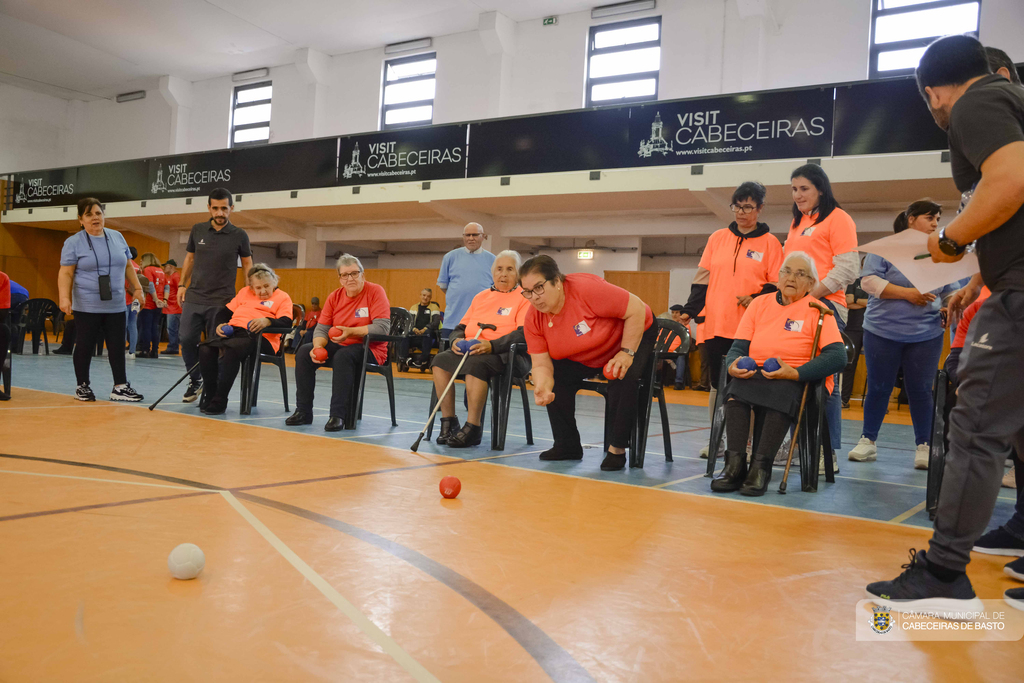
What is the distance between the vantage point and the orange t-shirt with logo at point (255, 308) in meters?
4.75

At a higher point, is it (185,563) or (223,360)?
(223,360)

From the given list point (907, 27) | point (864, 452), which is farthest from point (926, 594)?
point (907, 27)

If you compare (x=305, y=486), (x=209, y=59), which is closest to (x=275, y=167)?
(x=209, y=59)

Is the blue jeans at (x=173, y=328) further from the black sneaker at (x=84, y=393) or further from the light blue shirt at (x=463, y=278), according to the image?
the light blue shirt at (x=463, y=278)

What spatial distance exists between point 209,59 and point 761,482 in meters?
15.7

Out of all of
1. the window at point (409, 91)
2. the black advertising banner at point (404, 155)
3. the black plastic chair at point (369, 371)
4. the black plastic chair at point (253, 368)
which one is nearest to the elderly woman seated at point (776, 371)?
the black plastic chair at point (369, 371)

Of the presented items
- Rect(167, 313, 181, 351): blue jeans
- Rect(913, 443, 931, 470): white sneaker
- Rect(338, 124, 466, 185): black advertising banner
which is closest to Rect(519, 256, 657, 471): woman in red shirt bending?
Rect(913, 443, 931, 470): white sneaker

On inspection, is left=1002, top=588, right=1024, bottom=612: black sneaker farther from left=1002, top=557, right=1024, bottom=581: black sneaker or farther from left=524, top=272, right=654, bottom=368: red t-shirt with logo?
left=524, top=272, right=654, bottom=368: red t-shirt with logo

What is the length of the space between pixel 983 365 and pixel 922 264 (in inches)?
14.3

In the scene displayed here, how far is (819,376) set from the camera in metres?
2.82

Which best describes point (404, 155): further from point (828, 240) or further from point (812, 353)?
point (812, 353)

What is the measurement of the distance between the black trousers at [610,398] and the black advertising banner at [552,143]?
6206mm

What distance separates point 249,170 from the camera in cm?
1245

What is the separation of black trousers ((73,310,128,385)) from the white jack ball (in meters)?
3.61
